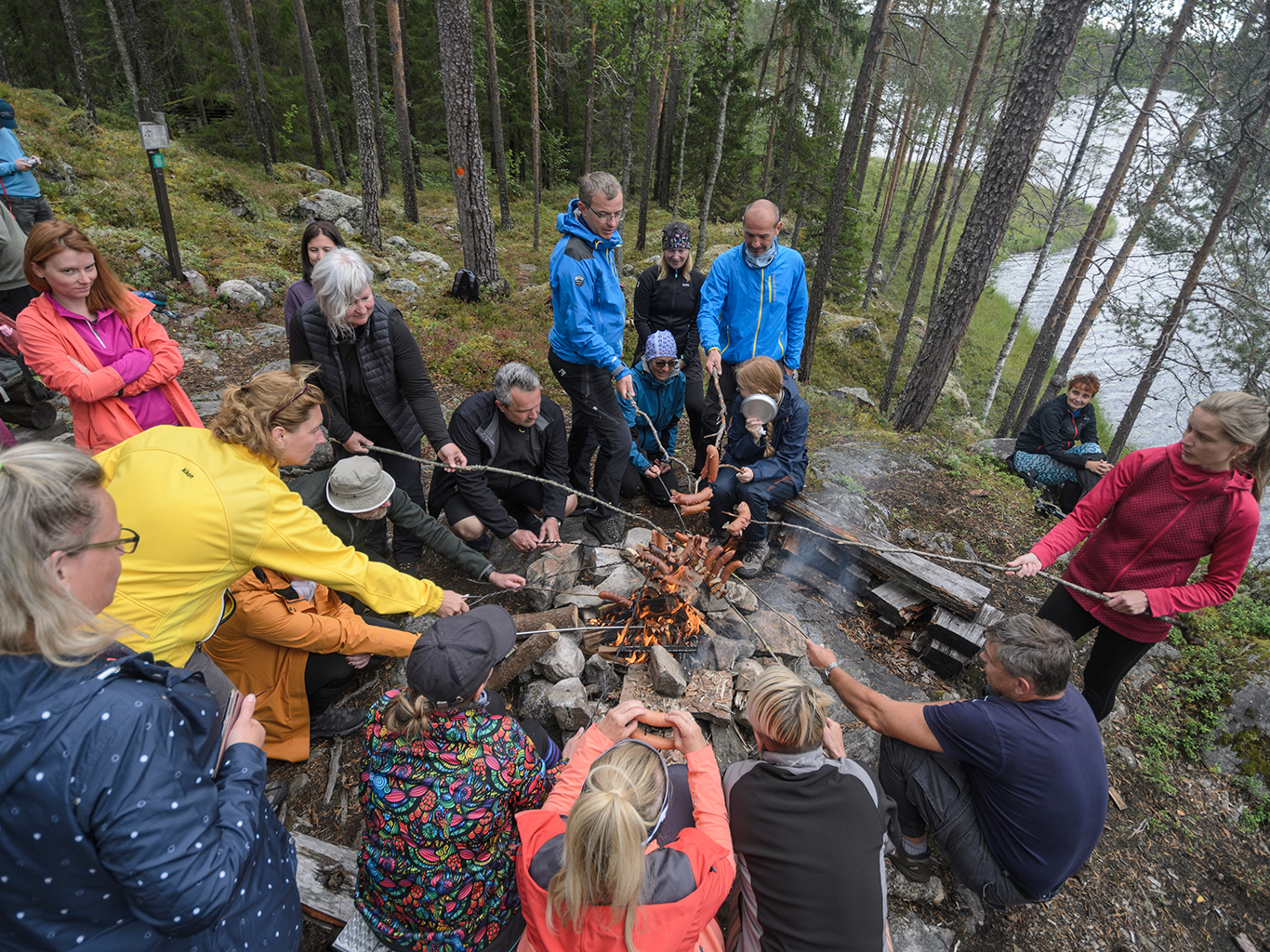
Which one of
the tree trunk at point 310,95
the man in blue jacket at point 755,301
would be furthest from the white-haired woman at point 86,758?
the tree trunk at point 310,95

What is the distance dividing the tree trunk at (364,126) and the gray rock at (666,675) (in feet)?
42.0

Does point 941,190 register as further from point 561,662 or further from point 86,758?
point 86,758

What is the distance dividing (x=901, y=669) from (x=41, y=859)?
4.21 meters

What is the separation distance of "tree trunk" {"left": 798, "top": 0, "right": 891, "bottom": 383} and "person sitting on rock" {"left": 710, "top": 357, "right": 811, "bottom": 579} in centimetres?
454

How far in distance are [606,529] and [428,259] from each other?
10993mm

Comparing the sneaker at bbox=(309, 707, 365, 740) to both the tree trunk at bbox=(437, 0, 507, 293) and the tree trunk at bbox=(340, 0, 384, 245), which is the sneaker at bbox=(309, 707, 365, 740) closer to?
the tree trunk at bbox=(437, 0, 507, 293)

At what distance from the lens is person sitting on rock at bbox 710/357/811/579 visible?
4410mm

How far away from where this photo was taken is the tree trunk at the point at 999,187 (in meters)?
6.13

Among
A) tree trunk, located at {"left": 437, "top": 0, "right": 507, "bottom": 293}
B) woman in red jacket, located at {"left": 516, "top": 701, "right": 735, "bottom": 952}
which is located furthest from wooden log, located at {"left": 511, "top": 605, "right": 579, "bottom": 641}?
tree trunk, located at {"left": 437, "top": 0, "right": 507, "bottom": 293}

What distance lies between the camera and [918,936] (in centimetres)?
263

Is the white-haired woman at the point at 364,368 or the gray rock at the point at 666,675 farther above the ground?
the white-haired woman at the point at 364,368

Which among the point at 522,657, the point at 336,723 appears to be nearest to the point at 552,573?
the point at 522,657

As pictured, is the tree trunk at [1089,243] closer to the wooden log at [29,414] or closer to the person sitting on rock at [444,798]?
the person sitting on rock at [444,798]

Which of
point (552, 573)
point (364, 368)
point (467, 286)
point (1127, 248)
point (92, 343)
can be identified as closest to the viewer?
point (92, 343)
